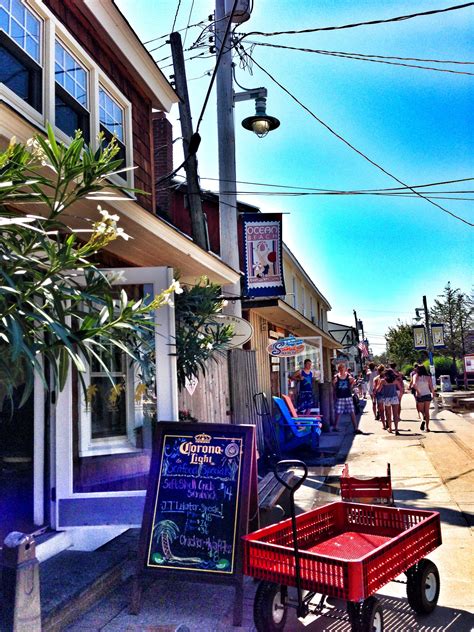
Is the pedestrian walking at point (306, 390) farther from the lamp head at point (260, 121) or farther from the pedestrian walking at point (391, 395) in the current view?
the lamp head at point (260, 121)

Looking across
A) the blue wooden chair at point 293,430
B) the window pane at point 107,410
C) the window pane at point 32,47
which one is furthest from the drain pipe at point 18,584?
the blue wooden chair at point 293,430

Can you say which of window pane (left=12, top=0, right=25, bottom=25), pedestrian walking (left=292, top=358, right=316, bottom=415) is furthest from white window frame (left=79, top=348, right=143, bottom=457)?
pedestrian walking (left=292, top=358, right=316, bottom=415)

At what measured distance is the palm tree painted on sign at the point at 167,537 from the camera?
3.89m

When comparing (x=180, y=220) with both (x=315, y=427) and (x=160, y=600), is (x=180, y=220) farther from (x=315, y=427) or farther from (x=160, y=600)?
(x=160, y=600)

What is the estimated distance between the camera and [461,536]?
538cm

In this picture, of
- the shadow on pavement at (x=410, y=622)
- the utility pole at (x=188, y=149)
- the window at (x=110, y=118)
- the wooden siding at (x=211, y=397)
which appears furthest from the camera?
the utility pole at (x=188, y=149)

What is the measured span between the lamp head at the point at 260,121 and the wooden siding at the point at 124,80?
240 centimetres

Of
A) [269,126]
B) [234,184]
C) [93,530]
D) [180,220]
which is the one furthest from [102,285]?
[180,220]

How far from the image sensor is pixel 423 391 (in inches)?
527

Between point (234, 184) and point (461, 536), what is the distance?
19.3 ft

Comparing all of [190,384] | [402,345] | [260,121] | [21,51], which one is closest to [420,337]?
[260,121]

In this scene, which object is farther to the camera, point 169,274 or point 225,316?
point 225,316

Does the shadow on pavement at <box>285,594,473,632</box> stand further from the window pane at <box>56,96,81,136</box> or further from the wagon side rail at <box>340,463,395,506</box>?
the window pane at <box>56,96,81,136</box>

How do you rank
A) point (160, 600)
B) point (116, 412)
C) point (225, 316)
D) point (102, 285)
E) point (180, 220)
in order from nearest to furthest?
point (102, 285) → point (160, 600) → point (116, 412) → point (225, 316) → point (180, 220)
